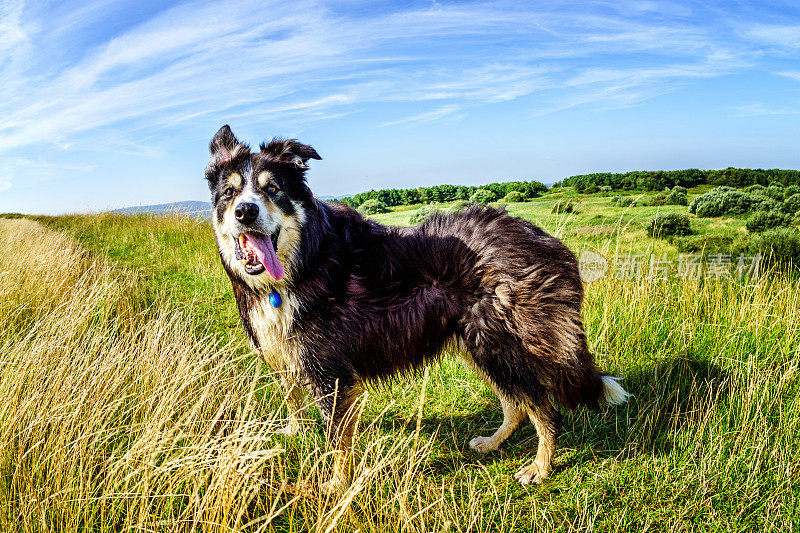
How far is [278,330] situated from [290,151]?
3.77 ft

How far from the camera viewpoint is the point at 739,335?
Result: 16.9 feet

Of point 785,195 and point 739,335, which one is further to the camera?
point 785,195

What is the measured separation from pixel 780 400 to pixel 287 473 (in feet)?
13.7

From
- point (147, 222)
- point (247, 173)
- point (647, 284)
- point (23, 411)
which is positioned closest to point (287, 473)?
point (23, 411)

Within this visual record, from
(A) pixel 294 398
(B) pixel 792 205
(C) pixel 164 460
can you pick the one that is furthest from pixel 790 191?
(C) pixel 164 460

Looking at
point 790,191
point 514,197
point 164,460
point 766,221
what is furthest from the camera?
point 790,191

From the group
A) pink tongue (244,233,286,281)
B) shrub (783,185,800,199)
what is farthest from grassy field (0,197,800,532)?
shrub (783,185,800,199)

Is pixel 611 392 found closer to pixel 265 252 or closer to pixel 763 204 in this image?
pixel 265 252

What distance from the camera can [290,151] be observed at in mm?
3049

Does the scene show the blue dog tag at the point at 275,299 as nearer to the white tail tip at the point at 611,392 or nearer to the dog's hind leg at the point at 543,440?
the dog's hind leg at the point at 543,440

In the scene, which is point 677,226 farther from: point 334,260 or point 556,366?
point 334,260

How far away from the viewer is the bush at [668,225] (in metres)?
6.76

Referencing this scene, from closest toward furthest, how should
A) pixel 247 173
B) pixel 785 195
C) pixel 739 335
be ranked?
1. pixel 247 173
2. pixel 739 335
3. pixel 785 195

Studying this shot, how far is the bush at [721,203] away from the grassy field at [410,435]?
7.50ft
